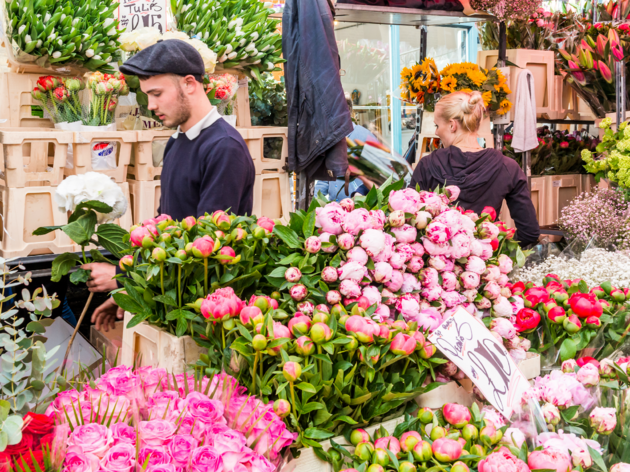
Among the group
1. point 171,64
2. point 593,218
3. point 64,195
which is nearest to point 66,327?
point 64,195

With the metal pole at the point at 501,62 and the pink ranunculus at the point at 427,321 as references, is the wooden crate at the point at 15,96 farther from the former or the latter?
the metal pole at the point at 501,62

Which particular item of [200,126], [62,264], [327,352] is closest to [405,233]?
[327,352]

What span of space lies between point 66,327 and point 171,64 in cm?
76

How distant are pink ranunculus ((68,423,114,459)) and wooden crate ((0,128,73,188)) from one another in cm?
142

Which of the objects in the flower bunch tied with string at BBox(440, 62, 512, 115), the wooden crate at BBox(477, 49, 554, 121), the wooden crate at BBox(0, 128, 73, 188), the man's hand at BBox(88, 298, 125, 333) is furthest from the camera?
the wooden crate at BBox(477, 49, 554, 121)

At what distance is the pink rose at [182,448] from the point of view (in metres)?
0.67

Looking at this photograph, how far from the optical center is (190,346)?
3.23 ft

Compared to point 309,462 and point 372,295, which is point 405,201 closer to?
point 372,295

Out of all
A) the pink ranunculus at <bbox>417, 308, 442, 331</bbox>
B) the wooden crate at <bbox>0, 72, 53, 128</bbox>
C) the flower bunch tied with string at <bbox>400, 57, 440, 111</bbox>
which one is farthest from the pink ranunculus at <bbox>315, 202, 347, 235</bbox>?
the flower bunch tied with string at <bbox>400, 57, 440, 111</bbox>

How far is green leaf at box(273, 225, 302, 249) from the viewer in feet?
3.33

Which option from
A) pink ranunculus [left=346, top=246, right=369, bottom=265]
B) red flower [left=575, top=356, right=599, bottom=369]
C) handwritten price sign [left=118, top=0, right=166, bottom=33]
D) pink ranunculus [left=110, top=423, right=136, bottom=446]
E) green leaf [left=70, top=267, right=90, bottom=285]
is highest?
handwritten price sign [left=118, top=0, right=166, bottom=33]

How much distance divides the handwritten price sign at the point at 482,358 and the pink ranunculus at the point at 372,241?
163mm

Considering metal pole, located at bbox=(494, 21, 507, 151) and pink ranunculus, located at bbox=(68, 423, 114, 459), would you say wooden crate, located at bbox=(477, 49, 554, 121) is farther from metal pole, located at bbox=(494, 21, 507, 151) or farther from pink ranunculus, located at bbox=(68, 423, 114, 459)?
pink ranunculus, located at bbox=(68, 423, 114, 459)

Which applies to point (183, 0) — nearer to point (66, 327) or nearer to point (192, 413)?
point (66, 327)
